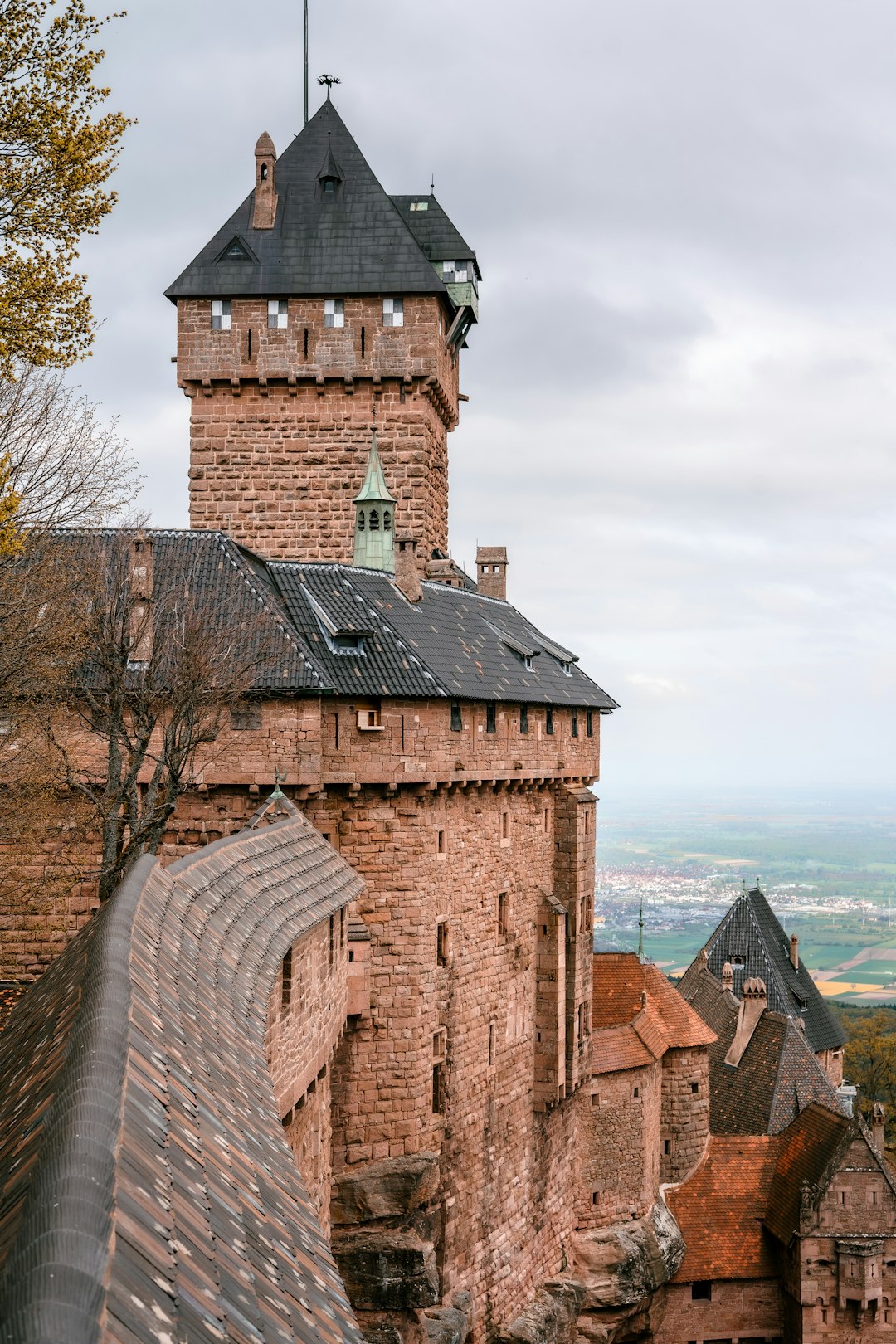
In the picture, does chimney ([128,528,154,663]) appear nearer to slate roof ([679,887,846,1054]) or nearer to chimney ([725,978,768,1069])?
chimney ([725,978,768,1069])

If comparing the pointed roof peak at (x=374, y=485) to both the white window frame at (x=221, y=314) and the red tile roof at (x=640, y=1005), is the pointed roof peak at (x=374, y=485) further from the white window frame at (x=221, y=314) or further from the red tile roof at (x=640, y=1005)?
the red tile roof at (x=640, y=1005)

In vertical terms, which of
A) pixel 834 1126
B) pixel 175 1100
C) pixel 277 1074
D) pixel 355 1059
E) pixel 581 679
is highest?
pixel 581 679

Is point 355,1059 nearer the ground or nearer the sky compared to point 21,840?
nearer the ground

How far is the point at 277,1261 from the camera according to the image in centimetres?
482

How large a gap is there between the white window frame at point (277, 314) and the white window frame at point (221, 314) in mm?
807

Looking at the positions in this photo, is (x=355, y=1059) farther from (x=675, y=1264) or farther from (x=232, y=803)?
(x=675, y=1264)

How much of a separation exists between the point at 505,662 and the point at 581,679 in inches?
192

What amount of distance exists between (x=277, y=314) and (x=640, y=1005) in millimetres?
17884

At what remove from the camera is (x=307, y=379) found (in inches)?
1214

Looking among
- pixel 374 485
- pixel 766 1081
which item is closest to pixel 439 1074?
pixel 374 485

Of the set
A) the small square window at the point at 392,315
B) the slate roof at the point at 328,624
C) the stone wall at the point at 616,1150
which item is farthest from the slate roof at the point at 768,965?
the slate roof at the point at 328,624

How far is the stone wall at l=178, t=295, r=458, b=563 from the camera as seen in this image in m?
30.8

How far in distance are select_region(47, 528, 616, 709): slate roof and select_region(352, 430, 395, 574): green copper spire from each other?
176cm

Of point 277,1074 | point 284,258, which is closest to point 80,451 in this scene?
point 277,1074
